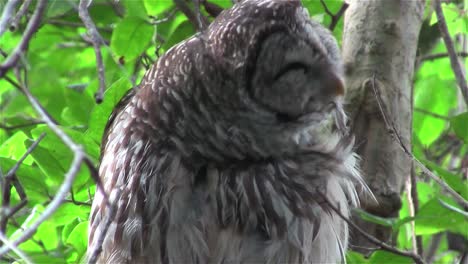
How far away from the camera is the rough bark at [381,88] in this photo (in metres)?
1.83

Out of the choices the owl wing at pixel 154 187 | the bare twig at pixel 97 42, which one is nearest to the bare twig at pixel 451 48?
the owl wing at pixel 154 187

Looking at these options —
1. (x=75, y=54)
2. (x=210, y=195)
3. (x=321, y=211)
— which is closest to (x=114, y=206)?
(x=210, y=195)

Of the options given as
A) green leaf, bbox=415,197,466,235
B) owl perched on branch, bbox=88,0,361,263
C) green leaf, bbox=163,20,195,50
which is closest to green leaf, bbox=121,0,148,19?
green leaf, bbox=163,20,195,50

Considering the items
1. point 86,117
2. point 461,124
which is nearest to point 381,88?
point 461,124

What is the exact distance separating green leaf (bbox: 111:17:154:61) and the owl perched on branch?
332mm

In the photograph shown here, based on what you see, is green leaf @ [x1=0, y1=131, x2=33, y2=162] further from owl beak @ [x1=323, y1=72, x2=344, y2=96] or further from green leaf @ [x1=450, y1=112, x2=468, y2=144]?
green leaf @ [x1=450, y1=112, x2=468, y2=144]

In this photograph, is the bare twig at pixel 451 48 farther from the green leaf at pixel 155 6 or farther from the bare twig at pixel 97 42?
the bare twig at pixel 97 42

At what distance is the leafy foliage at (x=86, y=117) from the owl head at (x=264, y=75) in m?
0.17

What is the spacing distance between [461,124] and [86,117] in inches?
36.5

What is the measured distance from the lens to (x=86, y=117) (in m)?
2.06

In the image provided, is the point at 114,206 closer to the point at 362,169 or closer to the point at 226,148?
the point at 226,148

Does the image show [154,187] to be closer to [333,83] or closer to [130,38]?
[333,83]

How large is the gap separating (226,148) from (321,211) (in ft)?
0.82

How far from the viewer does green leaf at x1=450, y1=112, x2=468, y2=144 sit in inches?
66.9
